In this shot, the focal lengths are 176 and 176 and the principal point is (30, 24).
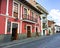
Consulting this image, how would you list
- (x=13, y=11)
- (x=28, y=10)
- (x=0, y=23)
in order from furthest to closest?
(x=28, y=10), (x=13, y=11), (x=0, y=23)

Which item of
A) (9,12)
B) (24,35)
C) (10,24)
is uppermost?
(9,12)

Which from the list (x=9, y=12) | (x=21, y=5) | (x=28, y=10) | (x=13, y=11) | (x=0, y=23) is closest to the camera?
(x=0, y=23)

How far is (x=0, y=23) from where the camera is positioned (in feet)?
75.8

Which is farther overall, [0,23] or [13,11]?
[13,11]

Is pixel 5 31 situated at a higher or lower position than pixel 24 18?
lower

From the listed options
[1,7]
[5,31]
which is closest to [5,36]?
[5,31]

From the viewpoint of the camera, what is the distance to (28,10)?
35.9 meters

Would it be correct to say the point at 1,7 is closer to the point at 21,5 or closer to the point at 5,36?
the point at 5,36

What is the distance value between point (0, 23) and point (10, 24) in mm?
2975

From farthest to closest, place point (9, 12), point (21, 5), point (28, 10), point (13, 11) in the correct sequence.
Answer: point (28, 10) < point (21, 5) < point (13, 11) < point (9, 12)

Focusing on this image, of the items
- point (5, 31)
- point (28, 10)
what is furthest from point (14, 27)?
point (28, 10)

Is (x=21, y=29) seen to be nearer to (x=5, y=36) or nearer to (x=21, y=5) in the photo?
(x=21, y=5)

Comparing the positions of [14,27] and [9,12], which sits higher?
[9,12]

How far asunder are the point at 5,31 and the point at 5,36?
688mm
